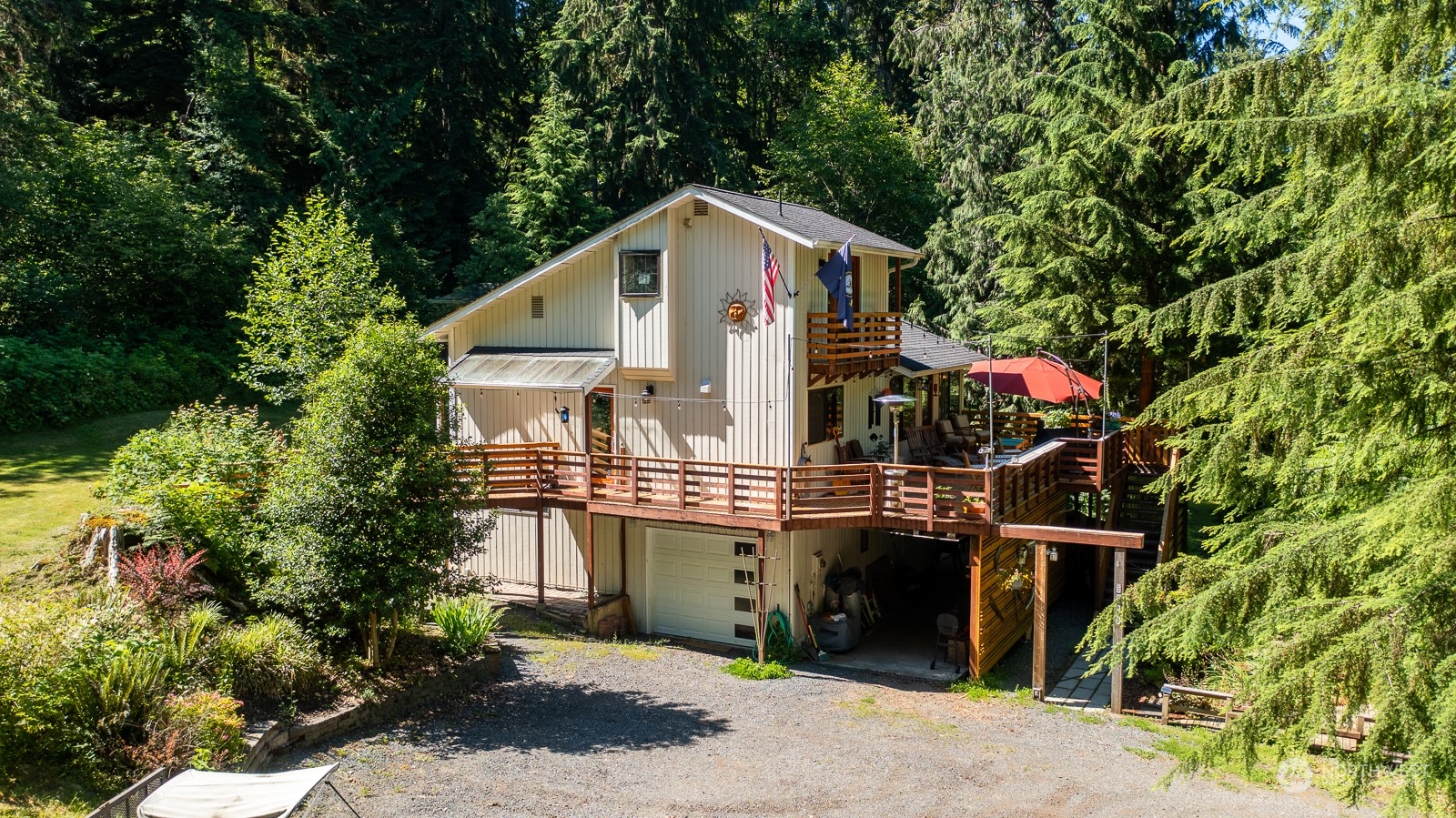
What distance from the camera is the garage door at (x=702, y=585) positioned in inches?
747

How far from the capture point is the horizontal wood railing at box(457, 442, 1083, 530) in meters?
16.9

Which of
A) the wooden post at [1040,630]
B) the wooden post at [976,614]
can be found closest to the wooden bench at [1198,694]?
the wooden post at [1040,630]

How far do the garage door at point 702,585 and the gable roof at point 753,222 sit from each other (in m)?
5.55

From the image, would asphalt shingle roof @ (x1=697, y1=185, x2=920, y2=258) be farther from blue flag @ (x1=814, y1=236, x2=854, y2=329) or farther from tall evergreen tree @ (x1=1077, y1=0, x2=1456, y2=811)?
tall evergreen tree @ (x1=1077, y1=0, x2=1456, y2=811)

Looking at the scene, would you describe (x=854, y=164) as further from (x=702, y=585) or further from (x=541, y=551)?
(x=541, y=551)

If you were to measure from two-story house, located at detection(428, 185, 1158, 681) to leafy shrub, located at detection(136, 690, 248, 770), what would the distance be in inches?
249

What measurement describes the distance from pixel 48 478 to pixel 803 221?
48.1 feet

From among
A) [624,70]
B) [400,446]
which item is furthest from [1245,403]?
[624,70]

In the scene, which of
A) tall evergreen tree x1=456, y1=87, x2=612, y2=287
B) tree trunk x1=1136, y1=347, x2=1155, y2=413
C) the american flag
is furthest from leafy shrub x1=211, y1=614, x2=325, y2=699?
tall evergreen tree x1=456, y1=87, x2=612, y2=287

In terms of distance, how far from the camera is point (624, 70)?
34.5 meters

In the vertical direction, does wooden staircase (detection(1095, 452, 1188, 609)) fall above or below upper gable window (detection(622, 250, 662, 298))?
below

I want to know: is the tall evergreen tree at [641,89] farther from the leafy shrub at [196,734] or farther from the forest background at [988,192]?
the leafy shrub at [196,734]

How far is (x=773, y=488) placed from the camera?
17.6 metres

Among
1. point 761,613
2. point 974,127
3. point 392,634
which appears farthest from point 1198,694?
point 974,127
